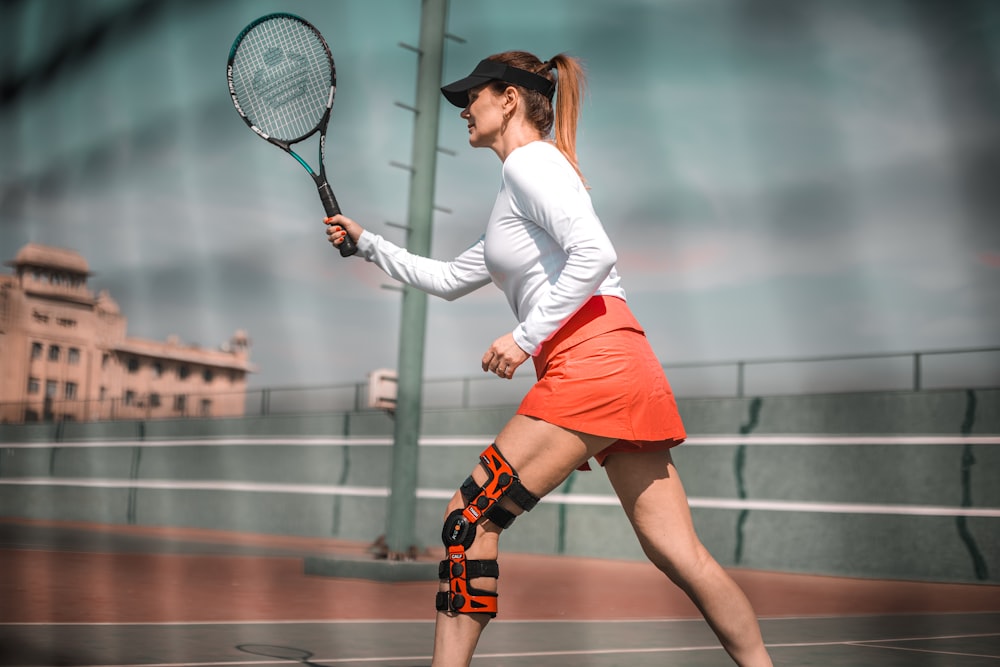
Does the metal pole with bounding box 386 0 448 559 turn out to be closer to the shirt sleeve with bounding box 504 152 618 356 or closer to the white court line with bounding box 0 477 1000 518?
the shirt sleeve with bounding box 504 152 618 356

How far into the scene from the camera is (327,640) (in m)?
5.35

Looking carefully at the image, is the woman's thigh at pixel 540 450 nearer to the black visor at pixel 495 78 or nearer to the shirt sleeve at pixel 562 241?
the shirt sleeve at pixel 562 241

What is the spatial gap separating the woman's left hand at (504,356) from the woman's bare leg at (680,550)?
0.43 m

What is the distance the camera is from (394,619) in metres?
6.54

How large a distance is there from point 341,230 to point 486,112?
2.20 feet

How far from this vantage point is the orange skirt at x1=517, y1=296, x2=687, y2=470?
2.92 metres

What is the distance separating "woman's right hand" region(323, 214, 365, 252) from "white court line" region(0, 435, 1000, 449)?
10809mm

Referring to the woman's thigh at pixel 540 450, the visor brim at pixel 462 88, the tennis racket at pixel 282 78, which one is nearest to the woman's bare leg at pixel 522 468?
the woman's thigh at pixel 540 450

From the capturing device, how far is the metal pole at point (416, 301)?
9.09 m

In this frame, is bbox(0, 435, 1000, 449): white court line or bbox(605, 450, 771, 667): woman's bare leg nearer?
bbox(605, 450, 771, 667): woman's bare leg

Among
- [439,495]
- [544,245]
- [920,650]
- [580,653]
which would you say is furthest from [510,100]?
[439,495]

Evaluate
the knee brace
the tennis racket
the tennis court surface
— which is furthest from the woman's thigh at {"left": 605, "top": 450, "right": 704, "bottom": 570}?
the tennis racket

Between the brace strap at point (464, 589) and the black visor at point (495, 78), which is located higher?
the black visor at point (495, 78)

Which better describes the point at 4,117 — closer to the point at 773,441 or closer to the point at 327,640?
the point at 327,640
